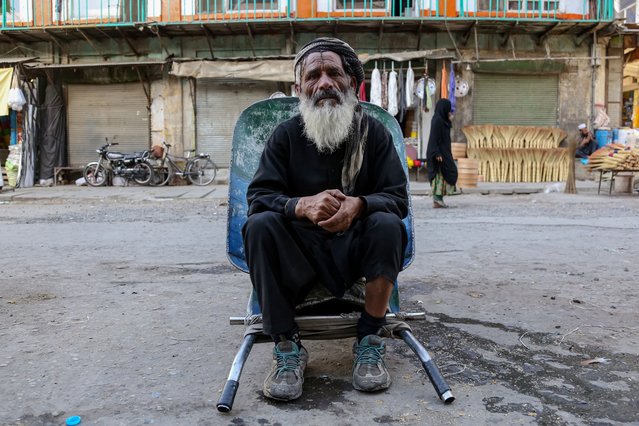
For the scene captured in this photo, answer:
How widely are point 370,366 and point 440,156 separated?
24.4 ft

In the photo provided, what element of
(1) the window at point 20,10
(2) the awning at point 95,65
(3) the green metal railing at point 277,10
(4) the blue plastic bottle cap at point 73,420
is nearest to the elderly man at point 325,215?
(4) the blue plastic bottle cap at point 73,420

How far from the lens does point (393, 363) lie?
2.53m

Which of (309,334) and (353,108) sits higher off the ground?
Result: (353,108)

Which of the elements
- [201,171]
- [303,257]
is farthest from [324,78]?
[201,171]

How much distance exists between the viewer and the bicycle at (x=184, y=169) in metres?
14.6

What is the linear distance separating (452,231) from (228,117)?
32.1 feet

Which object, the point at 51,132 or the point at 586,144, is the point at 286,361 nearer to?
the point at 586,144

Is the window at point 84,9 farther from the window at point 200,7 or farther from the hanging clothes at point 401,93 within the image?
the hanging clothes at point 401,93

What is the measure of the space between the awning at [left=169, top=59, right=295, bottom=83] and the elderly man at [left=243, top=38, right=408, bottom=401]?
39.1ft

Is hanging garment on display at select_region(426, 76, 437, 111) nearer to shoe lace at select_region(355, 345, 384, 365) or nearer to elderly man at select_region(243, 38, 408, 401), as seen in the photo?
elderly man at select_region(243, 38, 408, 401)

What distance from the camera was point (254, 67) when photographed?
14352 millimetres

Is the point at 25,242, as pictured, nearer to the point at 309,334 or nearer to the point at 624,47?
the point at 309,334

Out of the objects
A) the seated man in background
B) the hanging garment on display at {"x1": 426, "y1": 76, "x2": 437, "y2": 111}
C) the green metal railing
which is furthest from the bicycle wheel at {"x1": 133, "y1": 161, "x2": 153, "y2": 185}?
the seated man in background

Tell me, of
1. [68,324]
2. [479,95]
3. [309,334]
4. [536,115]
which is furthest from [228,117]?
[309,334]
